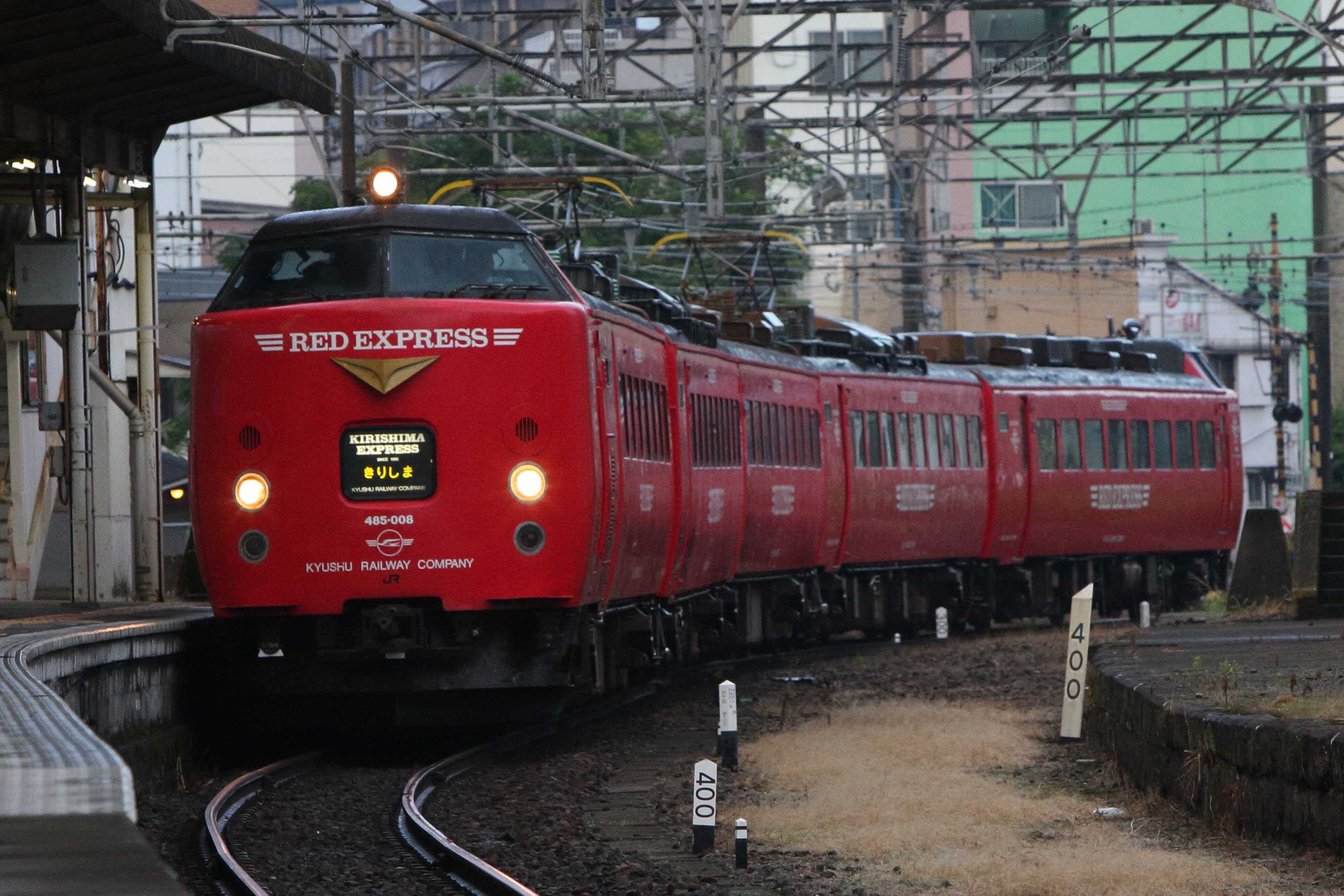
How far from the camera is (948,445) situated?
2623cm

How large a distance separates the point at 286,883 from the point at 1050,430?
779 inches

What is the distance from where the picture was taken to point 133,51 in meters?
16.1

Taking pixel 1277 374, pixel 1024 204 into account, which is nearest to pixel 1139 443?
pixel 1277 374

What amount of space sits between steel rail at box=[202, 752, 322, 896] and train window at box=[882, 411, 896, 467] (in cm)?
1184

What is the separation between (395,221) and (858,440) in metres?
11.2

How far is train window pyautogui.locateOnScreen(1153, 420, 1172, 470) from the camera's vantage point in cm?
2944

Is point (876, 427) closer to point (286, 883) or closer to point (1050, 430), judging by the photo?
point (1050, 430)

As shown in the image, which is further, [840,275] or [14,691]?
[840,275]

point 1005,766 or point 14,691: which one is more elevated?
point 14,691

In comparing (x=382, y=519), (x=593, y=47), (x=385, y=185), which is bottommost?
(x=382, y=519)

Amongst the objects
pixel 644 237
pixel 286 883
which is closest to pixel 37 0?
pixel 286 883

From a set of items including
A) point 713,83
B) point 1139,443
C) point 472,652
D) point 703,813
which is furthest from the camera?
point 1139,443

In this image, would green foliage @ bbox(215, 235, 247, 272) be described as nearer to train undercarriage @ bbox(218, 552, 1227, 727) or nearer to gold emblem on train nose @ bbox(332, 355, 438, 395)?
train undercarriage @ bbox(218, 552, 1227, 727)

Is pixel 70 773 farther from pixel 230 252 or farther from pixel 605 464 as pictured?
pixel 230 252
